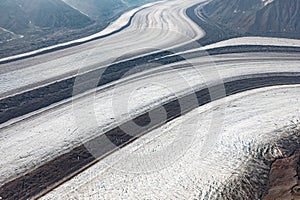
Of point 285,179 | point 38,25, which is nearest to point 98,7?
point 38,25

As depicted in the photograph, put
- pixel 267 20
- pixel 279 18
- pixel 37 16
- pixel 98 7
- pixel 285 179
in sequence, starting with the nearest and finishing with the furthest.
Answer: pixel 285 179, pixel 279 18, pixel 267 20, pixel 37 16, pixel 98 7

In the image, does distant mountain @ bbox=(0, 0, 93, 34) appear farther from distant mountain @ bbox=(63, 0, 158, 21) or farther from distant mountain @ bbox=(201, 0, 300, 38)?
distant mountain @ bbox=(201, 0, 300, 38)

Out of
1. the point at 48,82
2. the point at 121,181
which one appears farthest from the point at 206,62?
the point at 121,181

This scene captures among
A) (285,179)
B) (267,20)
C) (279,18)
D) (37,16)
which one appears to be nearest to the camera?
(285,179)

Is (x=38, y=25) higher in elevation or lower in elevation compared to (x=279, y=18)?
higher

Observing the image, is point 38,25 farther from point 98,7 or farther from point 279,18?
point 279,18

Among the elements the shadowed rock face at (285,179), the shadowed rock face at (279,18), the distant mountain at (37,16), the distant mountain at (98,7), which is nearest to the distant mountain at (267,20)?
the shadowed rock face at (279,18)
